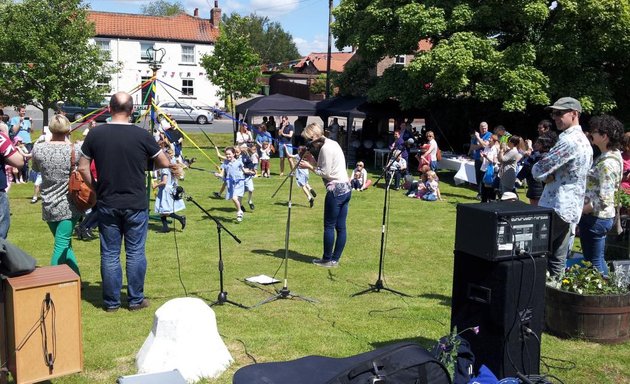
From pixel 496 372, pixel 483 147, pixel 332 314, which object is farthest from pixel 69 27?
pixel 496 372

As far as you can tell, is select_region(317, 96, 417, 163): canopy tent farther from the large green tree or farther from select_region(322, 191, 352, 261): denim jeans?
select_region(322, 191, 352, 261): denim jeans

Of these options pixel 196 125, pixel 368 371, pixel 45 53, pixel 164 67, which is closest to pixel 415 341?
pixel 368 371

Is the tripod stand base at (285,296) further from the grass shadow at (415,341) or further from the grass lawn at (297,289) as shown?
the grass shadow at (415,341)

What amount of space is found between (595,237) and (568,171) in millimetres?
905

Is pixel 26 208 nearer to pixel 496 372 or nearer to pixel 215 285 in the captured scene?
pixel 215 285

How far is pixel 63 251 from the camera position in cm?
643

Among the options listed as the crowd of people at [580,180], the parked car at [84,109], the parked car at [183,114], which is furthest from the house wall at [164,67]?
the crowd of people at [580,180]

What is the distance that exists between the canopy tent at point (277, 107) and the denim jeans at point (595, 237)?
1626 centimetres

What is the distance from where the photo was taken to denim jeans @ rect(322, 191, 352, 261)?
8.09 meters

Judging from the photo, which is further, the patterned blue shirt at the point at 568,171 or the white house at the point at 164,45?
the white house at the point at 164,45

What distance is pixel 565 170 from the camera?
5.80 m

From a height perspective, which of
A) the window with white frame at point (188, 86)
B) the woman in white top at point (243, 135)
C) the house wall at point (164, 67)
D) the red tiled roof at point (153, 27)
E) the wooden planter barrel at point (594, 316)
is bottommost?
the wooden planter barrel at point (594, 316)

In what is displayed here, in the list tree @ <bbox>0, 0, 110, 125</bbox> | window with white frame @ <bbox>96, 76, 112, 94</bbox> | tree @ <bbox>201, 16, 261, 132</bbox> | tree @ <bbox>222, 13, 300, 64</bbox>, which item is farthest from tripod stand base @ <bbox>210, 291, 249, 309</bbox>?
tree @ <bbox>222, 13, 300, 64</bbox>

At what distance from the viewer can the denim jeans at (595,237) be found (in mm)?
6203
